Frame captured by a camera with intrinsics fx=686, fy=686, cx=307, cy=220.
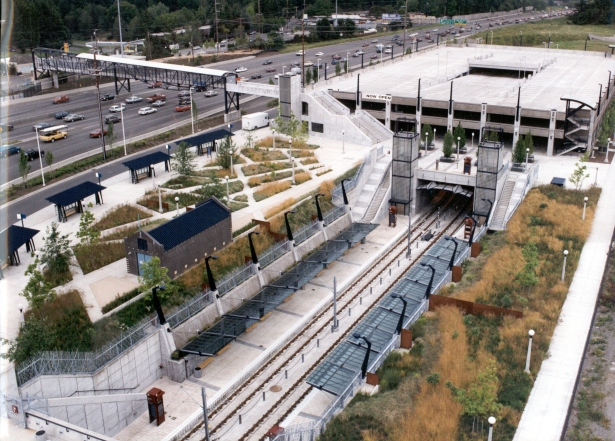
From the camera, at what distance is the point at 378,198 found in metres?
51.6

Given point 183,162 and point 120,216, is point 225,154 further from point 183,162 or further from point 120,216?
point 120,216

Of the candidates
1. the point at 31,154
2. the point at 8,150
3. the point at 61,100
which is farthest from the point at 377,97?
the point at 61,100

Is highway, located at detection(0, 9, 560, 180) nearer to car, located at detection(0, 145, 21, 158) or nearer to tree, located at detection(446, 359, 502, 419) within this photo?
car, located at detection(0, 145, 21, 158)

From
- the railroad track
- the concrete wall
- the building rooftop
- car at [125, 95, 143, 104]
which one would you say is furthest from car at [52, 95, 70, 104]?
the concrete wall

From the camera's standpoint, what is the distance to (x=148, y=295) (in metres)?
34.7

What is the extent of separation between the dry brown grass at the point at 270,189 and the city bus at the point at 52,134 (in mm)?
24339

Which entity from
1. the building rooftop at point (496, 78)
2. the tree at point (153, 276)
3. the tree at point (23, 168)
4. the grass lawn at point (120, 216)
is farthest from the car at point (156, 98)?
the tree at point (153, 276)

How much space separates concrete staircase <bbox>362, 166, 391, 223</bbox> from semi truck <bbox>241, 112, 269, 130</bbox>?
18224 millimetres

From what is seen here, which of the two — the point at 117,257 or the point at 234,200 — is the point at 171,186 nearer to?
the point at 234,200

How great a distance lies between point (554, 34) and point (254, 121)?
314 feet

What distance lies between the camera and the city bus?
63.8m

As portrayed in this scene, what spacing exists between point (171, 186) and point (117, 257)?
1219 cm

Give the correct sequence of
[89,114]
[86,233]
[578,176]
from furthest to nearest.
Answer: [89,114], [578,176], [86,233]

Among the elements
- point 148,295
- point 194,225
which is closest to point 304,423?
point 148,295
